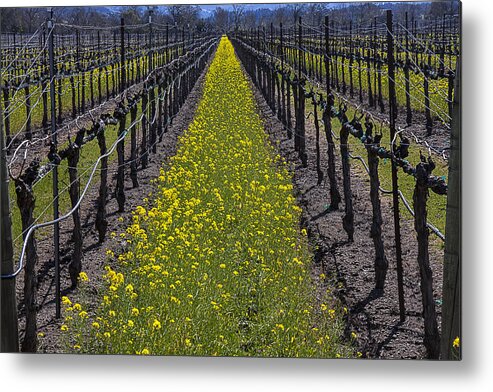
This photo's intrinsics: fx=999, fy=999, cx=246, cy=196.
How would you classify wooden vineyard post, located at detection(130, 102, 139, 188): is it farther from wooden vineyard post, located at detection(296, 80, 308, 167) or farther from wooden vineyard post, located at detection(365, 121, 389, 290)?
wooden vineyard post, located at detection(365, 121, 389, 290)

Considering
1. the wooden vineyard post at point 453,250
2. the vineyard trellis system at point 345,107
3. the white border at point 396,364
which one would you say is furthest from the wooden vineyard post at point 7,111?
the wooden vineyard post at point 453,250

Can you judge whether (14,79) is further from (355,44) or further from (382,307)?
(382,307)

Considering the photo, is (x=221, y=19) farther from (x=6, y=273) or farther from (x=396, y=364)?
(x=396, y=364)

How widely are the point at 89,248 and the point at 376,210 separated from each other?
1387 millimetres

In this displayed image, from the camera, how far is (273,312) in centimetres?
450

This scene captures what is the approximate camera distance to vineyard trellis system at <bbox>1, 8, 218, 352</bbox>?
456 cm

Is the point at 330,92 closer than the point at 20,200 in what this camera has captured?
No

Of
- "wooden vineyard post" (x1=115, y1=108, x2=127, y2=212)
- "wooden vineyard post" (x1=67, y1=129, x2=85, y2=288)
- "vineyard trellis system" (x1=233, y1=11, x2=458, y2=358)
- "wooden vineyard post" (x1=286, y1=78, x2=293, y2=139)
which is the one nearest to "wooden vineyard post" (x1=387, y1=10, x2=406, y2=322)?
"vineyard trellis system" (x1=233, y1=11, x2=458, y2=358)

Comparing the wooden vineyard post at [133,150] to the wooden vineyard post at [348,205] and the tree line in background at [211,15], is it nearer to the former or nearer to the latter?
the tree line in background at [211,15]

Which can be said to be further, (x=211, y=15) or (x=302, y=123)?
(x=302, y=123)

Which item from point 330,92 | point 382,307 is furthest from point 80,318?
point 330,92

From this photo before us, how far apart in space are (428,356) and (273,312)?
71 centimetres

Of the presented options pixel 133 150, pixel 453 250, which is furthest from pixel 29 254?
pixel 453 250

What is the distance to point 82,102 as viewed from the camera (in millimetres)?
4980
